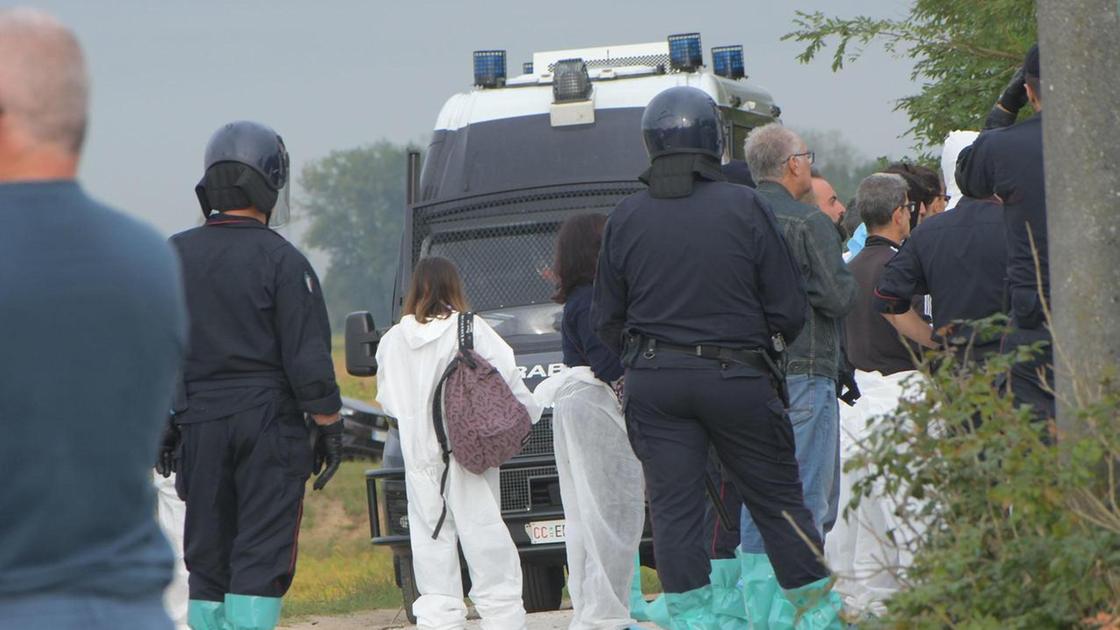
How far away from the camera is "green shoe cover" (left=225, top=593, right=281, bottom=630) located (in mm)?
6172

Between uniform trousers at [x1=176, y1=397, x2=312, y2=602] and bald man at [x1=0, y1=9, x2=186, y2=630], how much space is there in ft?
11.8

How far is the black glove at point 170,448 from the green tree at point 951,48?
18.4ft

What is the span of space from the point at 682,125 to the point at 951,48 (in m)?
4.97


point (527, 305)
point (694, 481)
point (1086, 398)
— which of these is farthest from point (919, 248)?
point (527, 305)

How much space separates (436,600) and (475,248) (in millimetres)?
2848

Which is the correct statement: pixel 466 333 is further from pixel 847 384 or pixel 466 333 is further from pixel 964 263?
pixel 964 263

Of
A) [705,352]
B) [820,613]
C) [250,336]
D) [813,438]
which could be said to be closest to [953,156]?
[813,438]

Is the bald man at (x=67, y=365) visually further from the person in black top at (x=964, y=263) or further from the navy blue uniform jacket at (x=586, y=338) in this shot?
the navy blue uniform jacket at (x=586, y=338)

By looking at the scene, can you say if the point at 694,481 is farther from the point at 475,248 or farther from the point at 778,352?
the point at 475,248

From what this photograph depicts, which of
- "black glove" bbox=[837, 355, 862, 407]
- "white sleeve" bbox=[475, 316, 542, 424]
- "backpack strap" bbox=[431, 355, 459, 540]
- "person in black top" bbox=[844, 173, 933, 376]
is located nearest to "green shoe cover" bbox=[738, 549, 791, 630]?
"black glove" bbox=[837, 355, 862, 407]

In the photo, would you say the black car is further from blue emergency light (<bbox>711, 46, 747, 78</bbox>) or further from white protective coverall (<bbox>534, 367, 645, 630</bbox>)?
white protective coverall (<bbox>534, 367, 645, 630</bbox>)

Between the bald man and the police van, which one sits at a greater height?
the police van

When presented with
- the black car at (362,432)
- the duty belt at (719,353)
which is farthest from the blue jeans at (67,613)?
the black car at (362,432)

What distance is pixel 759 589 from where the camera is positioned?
676 cm
